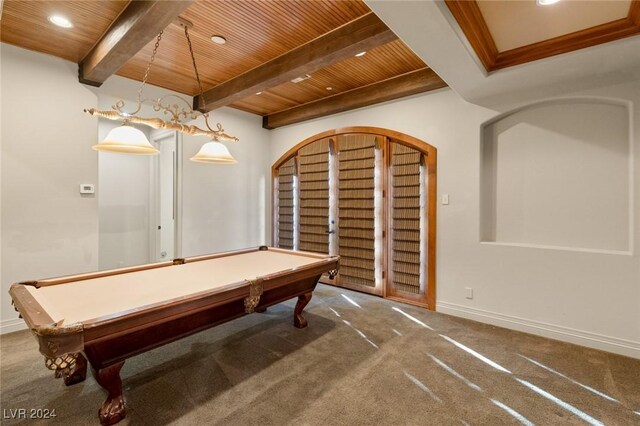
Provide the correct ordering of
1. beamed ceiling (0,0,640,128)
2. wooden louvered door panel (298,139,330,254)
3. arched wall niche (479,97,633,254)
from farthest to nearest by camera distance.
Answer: wooden louvered door panel (298,139,330,254) < arched wall niche (479,97,633,254) < beamed ceiling (0,0,640,128)

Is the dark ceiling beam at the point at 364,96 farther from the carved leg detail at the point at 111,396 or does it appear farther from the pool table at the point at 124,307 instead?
the carved leg detail at the point at 111,396

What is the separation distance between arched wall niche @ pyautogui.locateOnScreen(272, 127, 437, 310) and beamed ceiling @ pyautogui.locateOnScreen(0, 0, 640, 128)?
761 mm

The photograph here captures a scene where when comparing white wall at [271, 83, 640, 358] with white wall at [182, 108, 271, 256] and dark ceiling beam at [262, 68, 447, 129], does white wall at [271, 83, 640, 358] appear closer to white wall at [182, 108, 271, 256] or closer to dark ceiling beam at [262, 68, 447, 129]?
dark ceiling beam at [262, 68, 447, 129]

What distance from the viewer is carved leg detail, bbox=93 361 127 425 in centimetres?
172

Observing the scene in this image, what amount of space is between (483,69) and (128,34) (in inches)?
121

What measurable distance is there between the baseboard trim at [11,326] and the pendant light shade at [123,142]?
2.30m

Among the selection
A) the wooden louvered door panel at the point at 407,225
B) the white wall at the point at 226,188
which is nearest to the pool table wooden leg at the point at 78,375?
the white wall at the point at 226,188

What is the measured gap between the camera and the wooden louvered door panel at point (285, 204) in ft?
17.4

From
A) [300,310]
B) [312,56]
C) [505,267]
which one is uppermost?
[312,56]

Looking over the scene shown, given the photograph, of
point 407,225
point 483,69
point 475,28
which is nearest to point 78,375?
point 407,225

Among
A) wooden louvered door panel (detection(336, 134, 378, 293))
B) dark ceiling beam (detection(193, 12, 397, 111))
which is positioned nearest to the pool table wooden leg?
dark ceiling beam (detection(193, 12, 397, 111))

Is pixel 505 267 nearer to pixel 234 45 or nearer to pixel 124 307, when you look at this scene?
pixel 124 307

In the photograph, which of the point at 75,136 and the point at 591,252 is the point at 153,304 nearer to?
the point at 75,136

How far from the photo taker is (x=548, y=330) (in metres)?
2.94
